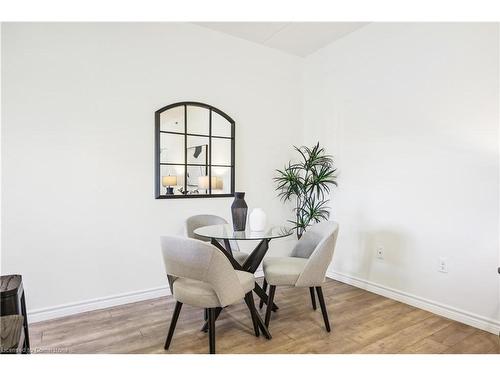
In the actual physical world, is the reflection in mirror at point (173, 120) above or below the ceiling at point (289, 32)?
below

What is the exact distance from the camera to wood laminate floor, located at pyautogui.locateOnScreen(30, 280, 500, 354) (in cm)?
216

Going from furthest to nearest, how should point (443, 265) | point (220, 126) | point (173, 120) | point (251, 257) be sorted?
1. point (220, 126)
2. point (173, 120)
3. point (443, 265)
4. point (251, 257)

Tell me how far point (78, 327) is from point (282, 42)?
3.45 metres

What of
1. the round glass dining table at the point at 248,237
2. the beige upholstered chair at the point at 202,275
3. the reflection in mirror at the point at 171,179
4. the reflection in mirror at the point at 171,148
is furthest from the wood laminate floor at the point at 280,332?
the reflection in mirror at the point at 171,148

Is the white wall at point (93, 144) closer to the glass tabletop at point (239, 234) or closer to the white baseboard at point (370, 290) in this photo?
the white baseboard at point (370, 290)

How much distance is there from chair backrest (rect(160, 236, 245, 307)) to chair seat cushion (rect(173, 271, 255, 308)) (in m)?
0.07

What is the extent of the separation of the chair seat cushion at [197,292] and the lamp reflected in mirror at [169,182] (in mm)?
1155

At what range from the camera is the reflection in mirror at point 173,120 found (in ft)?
10.1

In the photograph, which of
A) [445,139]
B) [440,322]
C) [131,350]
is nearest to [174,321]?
[131,350]

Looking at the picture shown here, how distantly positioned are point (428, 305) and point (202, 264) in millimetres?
2147

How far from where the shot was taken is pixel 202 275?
193 cm

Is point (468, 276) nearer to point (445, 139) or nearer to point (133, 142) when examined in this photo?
point (445, 139)

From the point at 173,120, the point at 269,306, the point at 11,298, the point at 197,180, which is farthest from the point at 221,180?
the point at 11,298

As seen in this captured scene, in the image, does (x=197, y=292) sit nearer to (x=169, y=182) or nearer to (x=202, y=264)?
(x=202, y=264)
